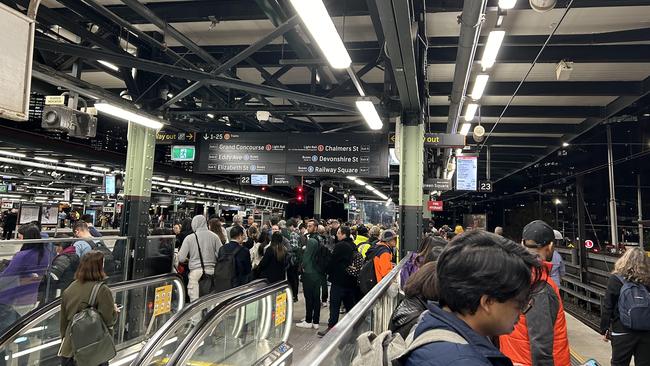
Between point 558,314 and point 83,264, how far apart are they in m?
3.81

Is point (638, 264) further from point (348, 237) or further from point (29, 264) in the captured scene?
point (29, 264)

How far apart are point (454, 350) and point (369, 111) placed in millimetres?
5520

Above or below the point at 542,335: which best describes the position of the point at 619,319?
below

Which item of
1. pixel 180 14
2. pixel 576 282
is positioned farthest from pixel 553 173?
pixel 180 14

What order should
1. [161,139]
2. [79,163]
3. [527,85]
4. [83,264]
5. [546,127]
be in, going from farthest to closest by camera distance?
[79,163]
[546,127]
[161,139]
[527,85]
[83,264]

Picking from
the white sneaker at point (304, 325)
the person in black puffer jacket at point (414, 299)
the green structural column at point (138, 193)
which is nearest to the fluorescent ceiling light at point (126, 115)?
the green structural column at point (138, 193)

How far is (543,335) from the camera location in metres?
2.38

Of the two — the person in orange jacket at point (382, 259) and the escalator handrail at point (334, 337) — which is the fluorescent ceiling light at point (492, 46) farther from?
the escalator handrail at point (334, 337)

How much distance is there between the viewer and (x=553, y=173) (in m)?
18.2

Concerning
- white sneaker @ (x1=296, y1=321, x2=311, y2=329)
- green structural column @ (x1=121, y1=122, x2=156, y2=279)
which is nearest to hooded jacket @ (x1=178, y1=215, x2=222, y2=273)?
green structural column @ (x1=121, y1=122, x2=156, y2=279)

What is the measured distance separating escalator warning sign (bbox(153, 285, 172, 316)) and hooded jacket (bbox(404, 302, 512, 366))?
5.53 m

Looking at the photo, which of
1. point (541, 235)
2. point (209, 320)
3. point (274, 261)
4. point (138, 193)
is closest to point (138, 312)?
point (274, 261)

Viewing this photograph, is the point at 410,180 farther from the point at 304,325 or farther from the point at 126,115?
the point at 126,115

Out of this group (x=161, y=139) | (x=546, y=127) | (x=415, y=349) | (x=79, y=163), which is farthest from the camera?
(x=79, y=163)
